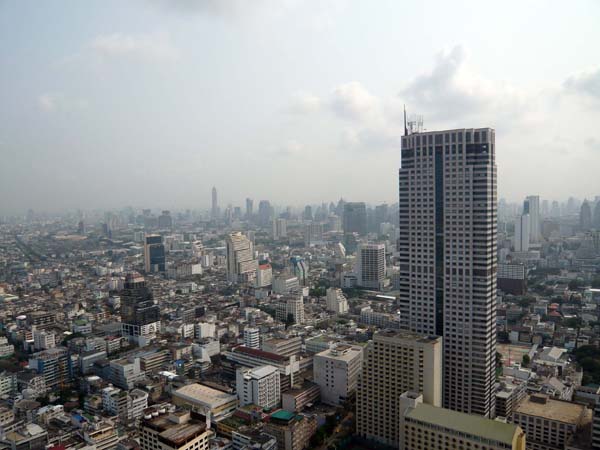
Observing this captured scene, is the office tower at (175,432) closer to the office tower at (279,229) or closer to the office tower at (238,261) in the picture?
the office tower at (238,261)

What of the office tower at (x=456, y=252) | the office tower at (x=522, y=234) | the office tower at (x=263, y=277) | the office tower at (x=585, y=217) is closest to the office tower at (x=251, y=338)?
the office tower at (x=456, y=252)

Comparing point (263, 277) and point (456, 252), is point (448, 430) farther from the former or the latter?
point (263, 277)

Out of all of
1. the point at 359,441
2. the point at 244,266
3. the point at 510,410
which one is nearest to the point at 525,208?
the point at 244,266

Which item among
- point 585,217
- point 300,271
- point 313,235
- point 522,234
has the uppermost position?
point 585,217

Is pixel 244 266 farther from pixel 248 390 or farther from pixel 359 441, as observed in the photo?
pixel 359 441

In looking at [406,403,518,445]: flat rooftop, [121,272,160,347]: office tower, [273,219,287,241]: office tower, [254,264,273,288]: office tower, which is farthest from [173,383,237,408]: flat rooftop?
[273,219,287,241]: office tower

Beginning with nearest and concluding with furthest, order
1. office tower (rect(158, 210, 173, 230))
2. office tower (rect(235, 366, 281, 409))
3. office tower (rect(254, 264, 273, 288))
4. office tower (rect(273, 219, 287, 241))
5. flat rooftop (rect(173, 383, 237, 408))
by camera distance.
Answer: flat rooftop (rect(173, 383, 237, 408)), office tower (rect(235, 366, 281, 409)), office tower (rect(254, 264, 273, 288)), office tower (rect(273, 219, 287, 241)), office tower (rect(158, 210, 173, 230))

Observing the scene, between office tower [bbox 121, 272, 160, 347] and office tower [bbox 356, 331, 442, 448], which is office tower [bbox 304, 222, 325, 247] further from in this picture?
office tower [bbox 356, 331, 442, 448]

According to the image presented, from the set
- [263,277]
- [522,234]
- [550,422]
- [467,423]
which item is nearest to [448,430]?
[467,423]
